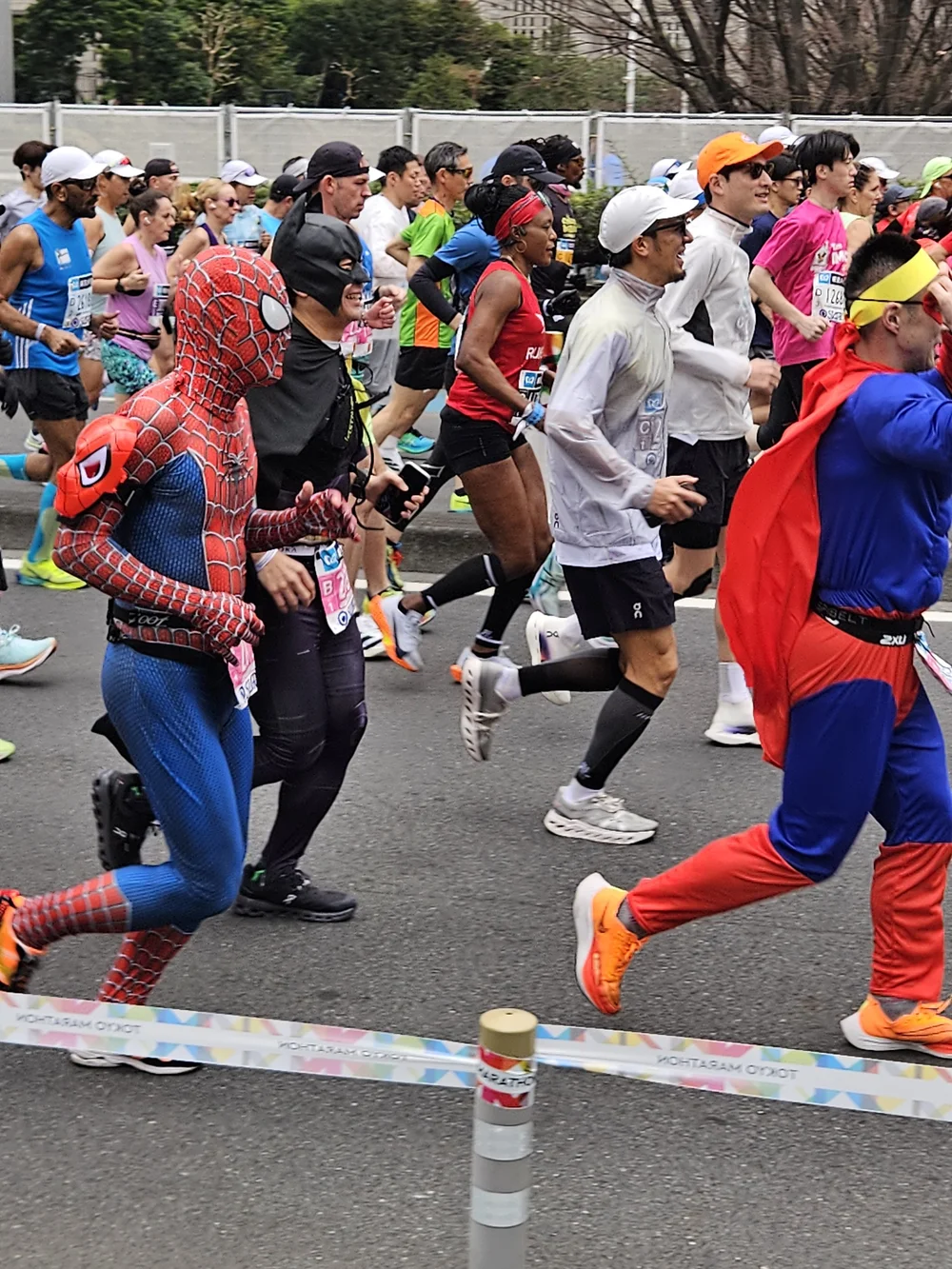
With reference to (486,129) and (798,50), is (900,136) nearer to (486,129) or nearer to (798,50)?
(486,129)

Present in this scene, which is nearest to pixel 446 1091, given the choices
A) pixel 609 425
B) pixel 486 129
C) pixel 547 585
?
pixel 609 425

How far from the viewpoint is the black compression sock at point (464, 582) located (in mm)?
6910

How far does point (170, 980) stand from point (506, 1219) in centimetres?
195

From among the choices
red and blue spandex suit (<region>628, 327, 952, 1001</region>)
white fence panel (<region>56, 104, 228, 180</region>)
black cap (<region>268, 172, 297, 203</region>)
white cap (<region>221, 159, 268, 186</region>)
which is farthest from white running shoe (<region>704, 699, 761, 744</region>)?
white fence panel (<region>56, 104, 228, 180</region>)

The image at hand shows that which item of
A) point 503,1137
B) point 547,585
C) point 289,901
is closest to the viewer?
point 503,1137

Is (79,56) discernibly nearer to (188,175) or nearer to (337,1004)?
(188,175)

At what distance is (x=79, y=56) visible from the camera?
3941 cm

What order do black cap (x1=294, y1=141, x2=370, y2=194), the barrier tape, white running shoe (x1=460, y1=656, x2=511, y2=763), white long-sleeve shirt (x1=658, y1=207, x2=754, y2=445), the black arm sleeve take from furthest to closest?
the black arm sleeve, black cap (x1=294, y1=141, x2=370, y2=194), white long-sleeve shirt (x1=658, y1=207, x2=754, y2=445), white running shoe (x1=460, y1=656, x2=511, y2=763), the barrier tape

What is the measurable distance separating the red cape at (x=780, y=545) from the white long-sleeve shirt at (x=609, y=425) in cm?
105

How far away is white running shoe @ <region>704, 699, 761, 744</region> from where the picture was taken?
20.7 feet

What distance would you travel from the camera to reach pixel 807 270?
26.7ft

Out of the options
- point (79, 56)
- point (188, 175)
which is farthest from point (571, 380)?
point (79, 56)

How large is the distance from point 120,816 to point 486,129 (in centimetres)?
1454

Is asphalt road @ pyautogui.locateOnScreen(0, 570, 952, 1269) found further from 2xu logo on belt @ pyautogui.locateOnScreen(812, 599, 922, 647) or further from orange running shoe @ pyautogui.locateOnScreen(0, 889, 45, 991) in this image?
2xu logo on belt @ pyautogui.locateOnScreen(812, 599, 922, 647)
